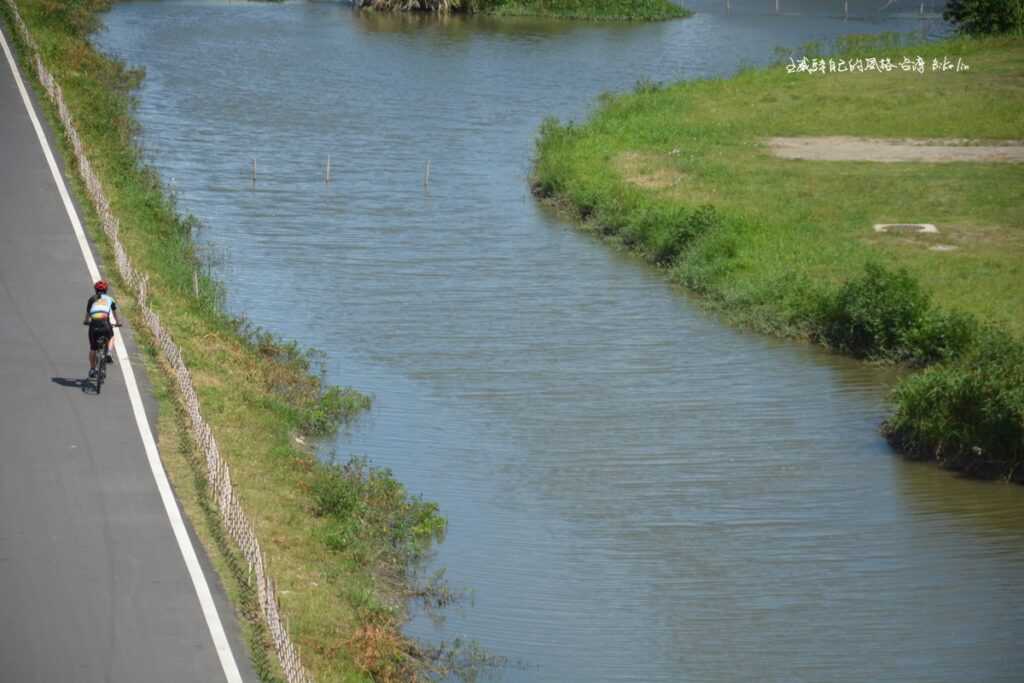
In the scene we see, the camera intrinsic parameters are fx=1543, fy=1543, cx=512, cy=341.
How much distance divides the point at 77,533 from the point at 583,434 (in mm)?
11482

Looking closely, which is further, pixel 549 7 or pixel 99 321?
pixel 549 7

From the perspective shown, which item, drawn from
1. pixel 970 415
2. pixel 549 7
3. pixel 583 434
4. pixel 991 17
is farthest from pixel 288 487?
pixel 549 7

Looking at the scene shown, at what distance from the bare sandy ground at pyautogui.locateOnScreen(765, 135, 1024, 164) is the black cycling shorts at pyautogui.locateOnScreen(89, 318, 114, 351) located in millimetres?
31764

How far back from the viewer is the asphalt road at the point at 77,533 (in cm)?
1589

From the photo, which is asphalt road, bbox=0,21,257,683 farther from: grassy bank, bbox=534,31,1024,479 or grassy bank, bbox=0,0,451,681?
grassy bank, bbox=534,31,1024,479

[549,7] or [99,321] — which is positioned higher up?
[549,7]

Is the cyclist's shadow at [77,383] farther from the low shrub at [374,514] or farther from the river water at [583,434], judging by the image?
the river water at [583,434]

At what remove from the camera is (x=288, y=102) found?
207 feet

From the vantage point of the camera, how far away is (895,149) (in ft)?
171

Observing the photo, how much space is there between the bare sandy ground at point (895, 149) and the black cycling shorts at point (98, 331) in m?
31.8

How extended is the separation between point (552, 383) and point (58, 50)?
113ft

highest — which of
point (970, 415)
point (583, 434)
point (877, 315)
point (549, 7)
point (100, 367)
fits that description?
point (549, 7)

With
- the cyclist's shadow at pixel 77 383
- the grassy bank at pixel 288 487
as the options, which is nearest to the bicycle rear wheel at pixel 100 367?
the cyclist's shadow at pixel 77 383

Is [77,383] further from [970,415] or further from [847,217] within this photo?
[847,217]
